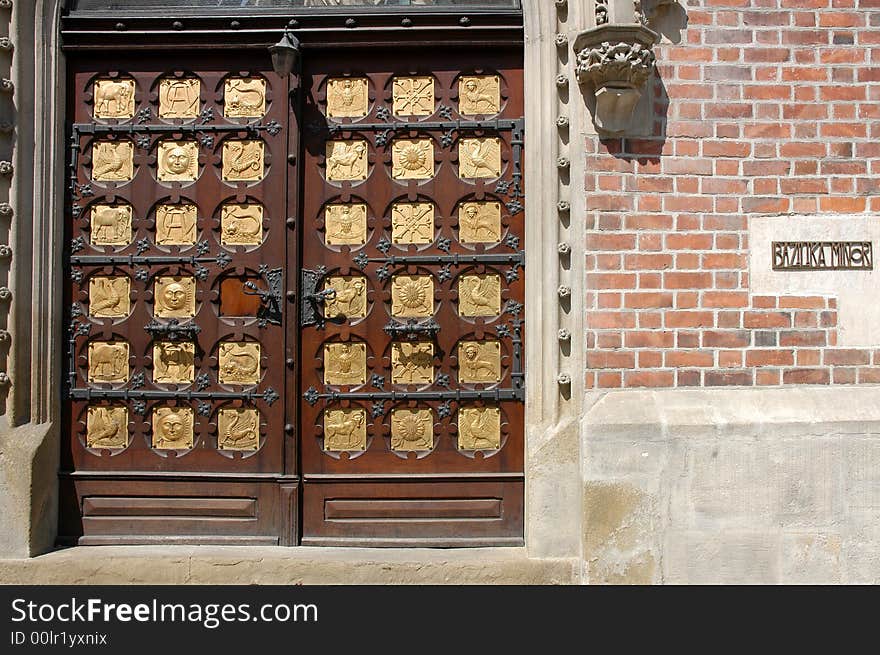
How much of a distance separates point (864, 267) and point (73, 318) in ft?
12.8

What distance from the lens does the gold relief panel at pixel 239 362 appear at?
4.60 meters

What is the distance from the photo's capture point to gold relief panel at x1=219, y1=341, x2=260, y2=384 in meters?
4.60

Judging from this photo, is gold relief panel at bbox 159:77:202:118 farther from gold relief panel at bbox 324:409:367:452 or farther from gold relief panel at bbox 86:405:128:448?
gold relief panel at bbox 324:409:367:452

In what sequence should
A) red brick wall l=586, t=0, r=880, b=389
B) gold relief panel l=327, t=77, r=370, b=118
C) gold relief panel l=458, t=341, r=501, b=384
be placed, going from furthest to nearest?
gold relief panel l=327, t=77, r=370, b=118 < gold relief panel l=458, t=341, r=501, b=384 < red brick wall l=586, t=0, r=880, b=389

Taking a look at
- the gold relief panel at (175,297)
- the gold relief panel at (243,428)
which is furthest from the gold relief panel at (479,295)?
the gold relief panel at (175,297)

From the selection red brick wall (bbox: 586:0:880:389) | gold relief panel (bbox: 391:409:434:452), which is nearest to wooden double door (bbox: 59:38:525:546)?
gold relief panel (bbox: 391:409:434:452)

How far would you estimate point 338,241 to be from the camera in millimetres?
4609

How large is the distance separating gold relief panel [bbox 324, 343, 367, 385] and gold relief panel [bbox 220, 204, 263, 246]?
2.24 ft

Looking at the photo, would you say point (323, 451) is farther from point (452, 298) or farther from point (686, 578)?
point (686, 578)

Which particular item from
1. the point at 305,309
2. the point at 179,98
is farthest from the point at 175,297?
the point at 179,98

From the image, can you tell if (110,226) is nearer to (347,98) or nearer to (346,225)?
(346,225)

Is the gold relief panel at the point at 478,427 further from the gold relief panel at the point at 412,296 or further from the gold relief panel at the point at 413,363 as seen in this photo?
the gold relief panel at the point at 412,296

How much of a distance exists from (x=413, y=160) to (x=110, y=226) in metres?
1.61

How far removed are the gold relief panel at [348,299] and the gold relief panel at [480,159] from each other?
0.77 metres
